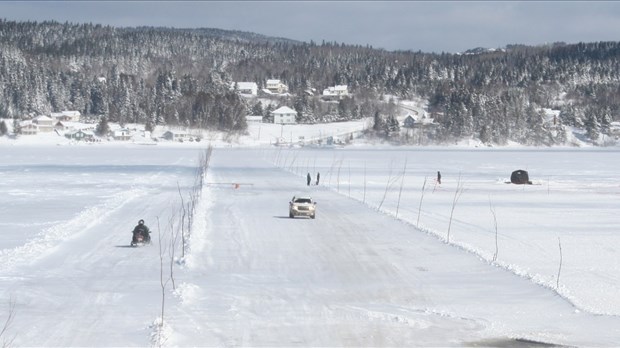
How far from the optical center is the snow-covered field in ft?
52.5

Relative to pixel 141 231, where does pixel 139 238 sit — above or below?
below

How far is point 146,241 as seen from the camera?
88.5ft

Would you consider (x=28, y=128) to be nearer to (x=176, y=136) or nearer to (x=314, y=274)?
(x=176, y=136)

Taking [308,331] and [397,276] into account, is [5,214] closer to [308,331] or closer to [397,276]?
[397,276]

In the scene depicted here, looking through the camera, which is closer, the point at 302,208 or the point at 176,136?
the point at 302,208

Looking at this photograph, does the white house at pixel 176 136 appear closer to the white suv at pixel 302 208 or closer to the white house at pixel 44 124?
the white house at pixel 44 124

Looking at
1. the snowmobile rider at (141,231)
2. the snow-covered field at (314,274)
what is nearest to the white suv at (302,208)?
the snow-covered field at (314,274)

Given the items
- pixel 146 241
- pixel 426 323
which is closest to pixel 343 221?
pixel 146 241

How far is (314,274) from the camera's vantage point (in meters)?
22.4

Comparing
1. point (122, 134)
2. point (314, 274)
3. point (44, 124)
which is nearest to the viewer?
point (314, 274)

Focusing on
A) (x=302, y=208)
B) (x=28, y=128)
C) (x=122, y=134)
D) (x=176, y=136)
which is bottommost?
(x=28, y=128)

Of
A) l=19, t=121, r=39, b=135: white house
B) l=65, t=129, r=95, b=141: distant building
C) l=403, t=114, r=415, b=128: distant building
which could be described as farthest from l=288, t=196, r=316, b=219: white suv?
l=19, t=121, r=39, b=135: white house

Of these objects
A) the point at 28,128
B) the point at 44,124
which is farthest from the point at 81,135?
the point at 44,124

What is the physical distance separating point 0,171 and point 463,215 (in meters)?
46.3
